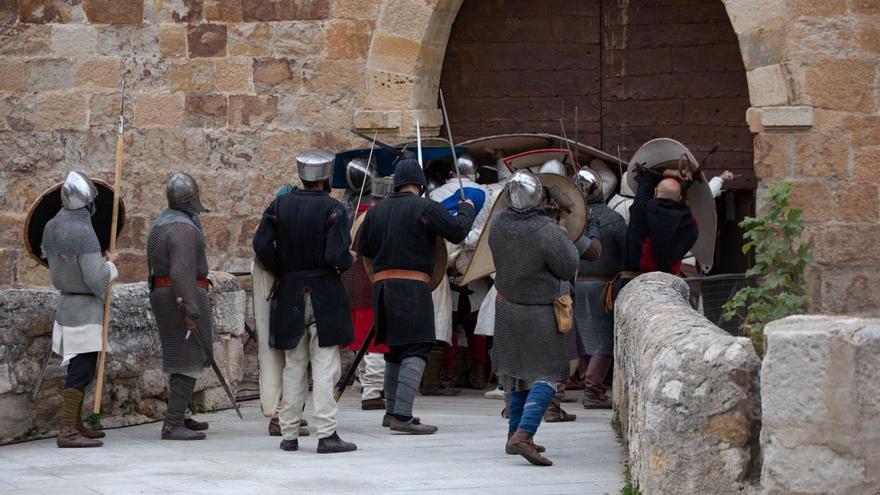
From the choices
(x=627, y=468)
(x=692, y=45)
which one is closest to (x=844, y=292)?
(x=692, y=45)

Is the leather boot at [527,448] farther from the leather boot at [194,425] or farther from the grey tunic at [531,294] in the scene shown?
the leather boot at [194,425]

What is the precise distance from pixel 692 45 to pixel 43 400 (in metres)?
5.36

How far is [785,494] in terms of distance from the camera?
163 inches

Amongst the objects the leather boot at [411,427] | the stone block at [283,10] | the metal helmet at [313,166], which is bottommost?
the leather boot at [411,427]

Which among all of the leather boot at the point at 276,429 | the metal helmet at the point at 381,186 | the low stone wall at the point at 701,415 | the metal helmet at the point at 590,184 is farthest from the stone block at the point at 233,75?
the low stone wall at the point at 701,415

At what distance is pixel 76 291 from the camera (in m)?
7.39

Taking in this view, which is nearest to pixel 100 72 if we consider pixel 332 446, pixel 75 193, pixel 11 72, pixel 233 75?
pixel 11 72

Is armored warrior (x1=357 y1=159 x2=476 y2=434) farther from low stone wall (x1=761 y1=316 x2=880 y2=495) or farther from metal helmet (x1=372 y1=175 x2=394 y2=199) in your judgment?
low stone wall (x1=761 y1=316 x2=880 y2=495)

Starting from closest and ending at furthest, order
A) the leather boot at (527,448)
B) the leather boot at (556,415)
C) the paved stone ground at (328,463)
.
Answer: the paved stone ground at (328,463) < the leather boot at (527,448) < the leather boot at (556,415)

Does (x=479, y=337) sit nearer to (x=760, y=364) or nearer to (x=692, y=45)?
(x=692, y=45)

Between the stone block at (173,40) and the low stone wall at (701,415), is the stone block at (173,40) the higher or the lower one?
the higher one

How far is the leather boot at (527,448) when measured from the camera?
6520 millimetres

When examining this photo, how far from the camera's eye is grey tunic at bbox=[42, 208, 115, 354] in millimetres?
7344

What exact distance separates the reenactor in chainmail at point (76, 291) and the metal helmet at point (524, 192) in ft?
7.12
